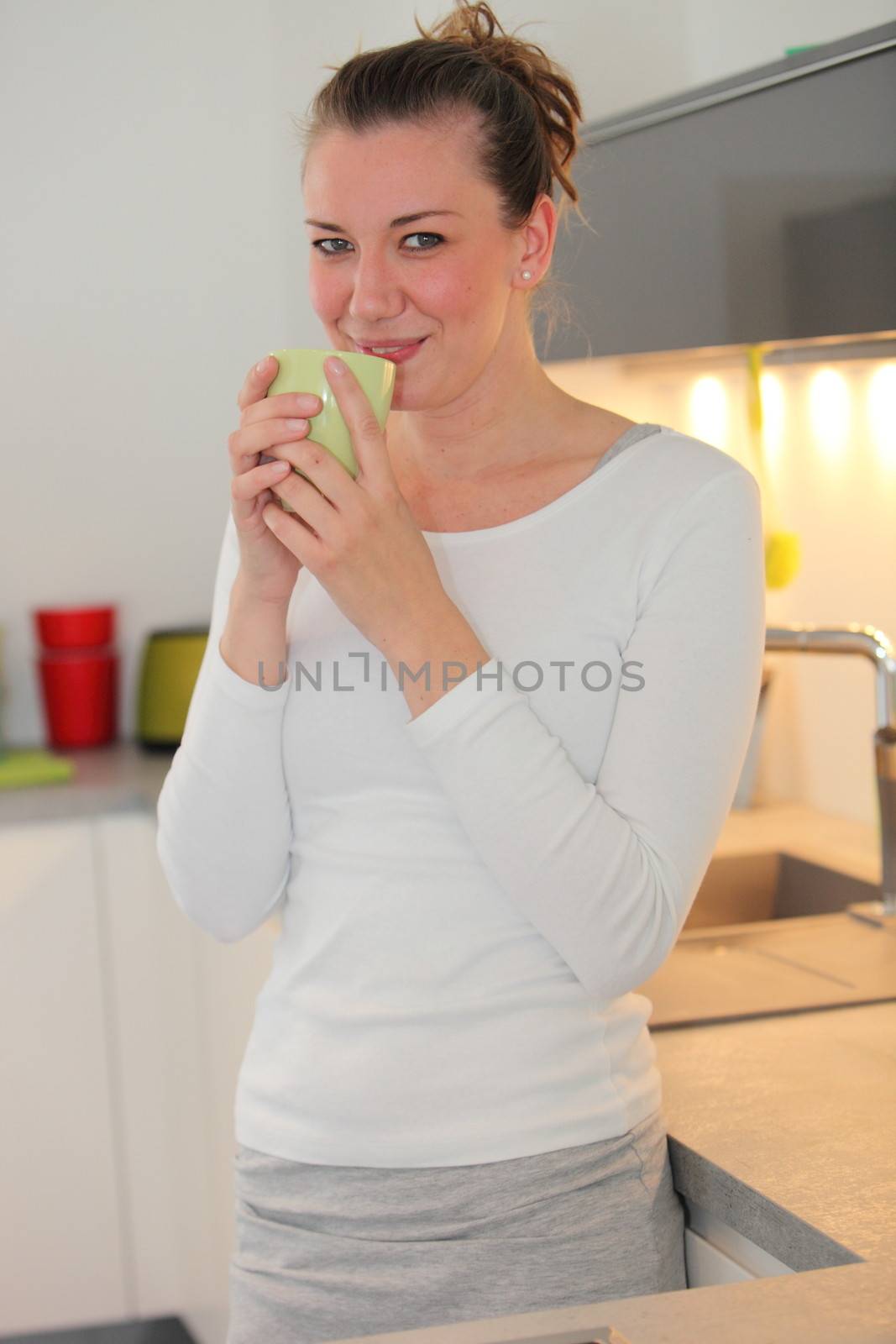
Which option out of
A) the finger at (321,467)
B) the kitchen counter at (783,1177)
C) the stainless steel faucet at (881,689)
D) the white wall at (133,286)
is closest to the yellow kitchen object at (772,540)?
the stainless steel faucet at (881,689)

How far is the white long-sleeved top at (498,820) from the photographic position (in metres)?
0.94

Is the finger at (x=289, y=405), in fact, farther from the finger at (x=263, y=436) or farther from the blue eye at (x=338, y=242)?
the blue eye at (x=338, y=242)

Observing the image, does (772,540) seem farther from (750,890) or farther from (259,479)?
(259,479)

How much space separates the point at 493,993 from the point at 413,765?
0.16 m

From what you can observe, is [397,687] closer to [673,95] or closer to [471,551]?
[471,551]

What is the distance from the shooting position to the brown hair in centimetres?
105

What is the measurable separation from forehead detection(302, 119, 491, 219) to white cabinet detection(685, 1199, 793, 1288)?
73 centimetres

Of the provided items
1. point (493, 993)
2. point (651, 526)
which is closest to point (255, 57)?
point (651, 526)

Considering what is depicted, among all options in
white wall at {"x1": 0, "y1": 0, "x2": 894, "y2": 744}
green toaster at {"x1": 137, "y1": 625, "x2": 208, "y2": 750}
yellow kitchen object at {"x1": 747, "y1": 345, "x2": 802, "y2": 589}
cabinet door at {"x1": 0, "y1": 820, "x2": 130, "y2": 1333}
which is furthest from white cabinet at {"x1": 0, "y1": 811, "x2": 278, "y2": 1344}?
yellow kitchen object at {"x1": 747, "y1": 345, "x2": 802, "y2": 589}

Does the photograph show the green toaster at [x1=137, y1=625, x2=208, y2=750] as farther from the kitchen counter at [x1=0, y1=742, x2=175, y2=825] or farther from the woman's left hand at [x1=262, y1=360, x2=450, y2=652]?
the woman's left hand at [x1=262, y1=360, x2=450, y2=652]

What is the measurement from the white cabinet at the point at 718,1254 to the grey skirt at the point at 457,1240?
4cm

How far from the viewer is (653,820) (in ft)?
3.15

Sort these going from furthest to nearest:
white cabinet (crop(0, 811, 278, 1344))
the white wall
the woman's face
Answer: the white wall, white cabinet (crop(0, 811, 278, 1344)), the woman's face

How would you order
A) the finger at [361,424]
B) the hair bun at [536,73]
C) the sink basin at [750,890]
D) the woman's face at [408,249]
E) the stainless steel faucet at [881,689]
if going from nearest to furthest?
the finger at [361,424] → the woman's face at [408,249] → the hair bun at [536,73] → the stainless steel faucet at [881,689] → the sink basin at [750,890]
